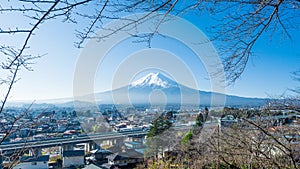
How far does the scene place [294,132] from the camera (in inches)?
95.0

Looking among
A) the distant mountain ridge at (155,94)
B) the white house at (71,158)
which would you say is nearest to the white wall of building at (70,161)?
the white house at (71,158)

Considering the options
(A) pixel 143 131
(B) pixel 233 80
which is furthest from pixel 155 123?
(B) pixel 233 80

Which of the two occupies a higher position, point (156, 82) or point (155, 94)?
point (156, 82)

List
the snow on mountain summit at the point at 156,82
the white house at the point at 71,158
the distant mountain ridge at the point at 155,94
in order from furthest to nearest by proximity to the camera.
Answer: the white house at the point at 71,158
the snow on mountain summit at the point at 156,82
the distant mountain ridge at the point at 155,94

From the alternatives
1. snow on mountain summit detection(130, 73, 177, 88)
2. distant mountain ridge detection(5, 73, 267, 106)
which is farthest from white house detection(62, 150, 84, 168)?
snow on mountain summit detection(130, 73, 177, 88)

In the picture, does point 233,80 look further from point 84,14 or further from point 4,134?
point 4,134

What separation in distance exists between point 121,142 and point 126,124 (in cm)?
227

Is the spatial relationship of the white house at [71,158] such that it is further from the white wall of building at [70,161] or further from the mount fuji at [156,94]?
the mount fuji at [156,94]

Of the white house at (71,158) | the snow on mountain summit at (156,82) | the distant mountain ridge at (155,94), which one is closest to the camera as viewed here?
the distant mountain ridge at (155,94)

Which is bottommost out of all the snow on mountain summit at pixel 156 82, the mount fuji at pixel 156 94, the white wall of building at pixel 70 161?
the white wall of building at pixel 70 161

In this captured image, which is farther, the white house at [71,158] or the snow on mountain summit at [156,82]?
the white house at [71,158]

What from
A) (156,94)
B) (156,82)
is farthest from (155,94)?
(156,82)

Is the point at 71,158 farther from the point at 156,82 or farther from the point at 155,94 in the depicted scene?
the point at 156,82

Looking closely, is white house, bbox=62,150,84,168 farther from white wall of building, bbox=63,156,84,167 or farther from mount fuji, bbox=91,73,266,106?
mount fuji, bbox=91,73,266,106
